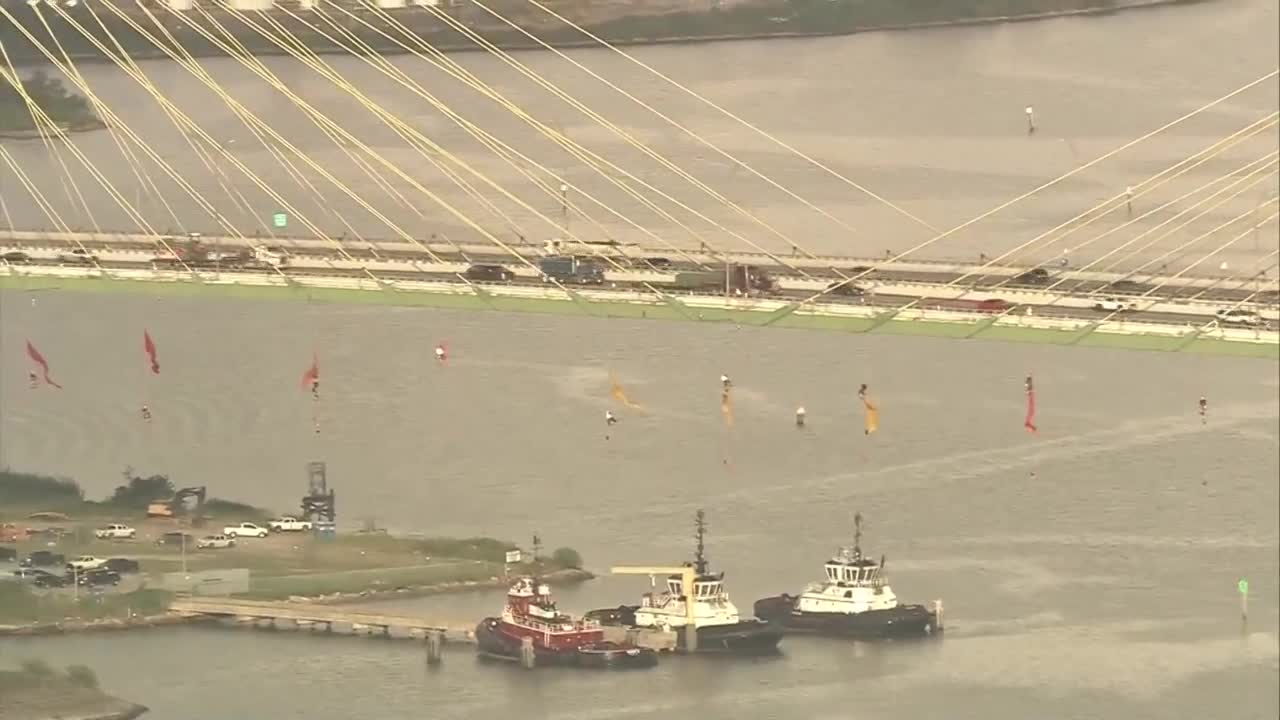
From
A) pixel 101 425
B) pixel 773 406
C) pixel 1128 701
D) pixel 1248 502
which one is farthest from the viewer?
pixel 101 425

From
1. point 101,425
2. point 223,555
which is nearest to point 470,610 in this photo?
point 223,555

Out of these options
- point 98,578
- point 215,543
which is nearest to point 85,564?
point 98,578

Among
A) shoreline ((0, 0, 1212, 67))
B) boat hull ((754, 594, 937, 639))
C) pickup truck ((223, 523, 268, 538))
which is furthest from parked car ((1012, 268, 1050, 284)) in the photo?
pickup truck ((223, 523, 268, 538))

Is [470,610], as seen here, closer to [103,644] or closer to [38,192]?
[103,644]

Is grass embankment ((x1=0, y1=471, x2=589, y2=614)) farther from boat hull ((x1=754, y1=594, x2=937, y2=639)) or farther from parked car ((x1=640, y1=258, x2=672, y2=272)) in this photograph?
parked car ((x1=640, y1=258, x2=672, y2=272))

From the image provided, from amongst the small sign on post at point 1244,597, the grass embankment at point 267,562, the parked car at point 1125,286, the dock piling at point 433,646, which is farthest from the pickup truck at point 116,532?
the small sign on post at point 1244,597

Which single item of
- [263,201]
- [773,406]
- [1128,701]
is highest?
[263,201]

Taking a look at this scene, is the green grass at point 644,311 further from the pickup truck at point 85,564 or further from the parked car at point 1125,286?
the pickup truck at point 85,564
